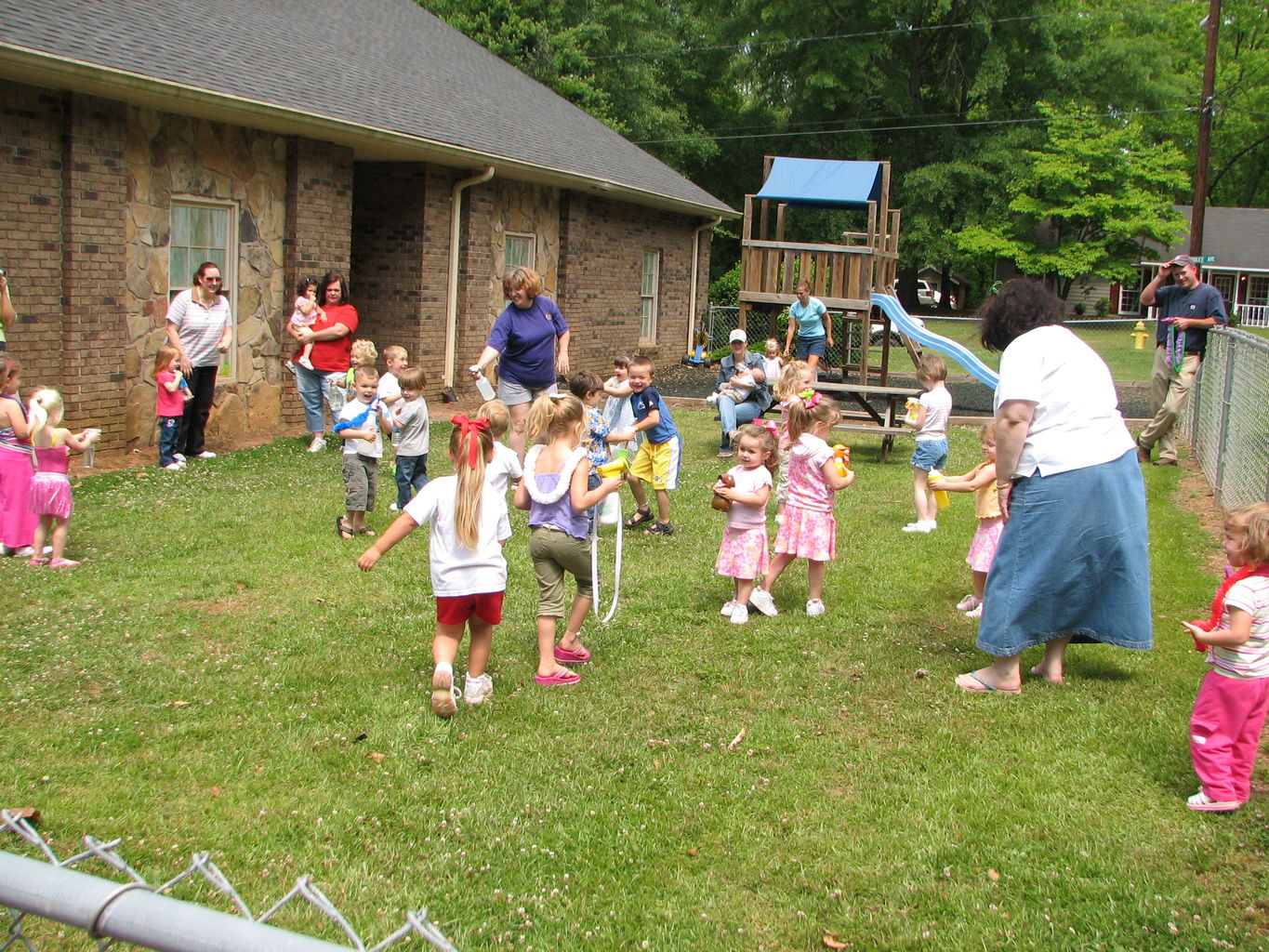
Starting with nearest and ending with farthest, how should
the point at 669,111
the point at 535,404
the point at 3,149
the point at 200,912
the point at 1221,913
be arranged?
1. the point at 200,912
2. the point at 1221,913
3. the point at 535,404
4. the point at 3,149
5. the point at 669,111

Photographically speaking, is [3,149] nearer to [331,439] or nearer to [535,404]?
[331,439]

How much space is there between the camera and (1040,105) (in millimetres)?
40750

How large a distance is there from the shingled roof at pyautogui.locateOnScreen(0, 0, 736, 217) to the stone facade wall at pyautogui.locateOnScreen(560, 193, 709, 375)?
615mm

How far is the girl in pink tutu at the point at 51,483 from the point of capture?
734 cm

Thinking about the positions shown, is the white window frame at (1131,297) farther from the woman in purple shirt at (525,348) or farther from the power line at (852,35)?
the woman in purple shirt at (525,348)

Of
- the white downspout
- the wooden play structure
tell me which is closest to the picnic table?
the wooden play structure

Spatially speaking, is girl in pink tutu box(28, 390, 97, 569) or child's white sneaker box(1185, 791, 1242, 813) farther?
girl in pink tutu box(28, 390, 97, 569)

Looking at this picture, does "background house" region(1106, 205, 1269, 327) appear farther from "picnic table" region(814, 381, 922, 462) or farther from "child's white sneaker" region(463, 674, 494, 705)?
"child's white sneaker" region(463, 674, 494, 705)

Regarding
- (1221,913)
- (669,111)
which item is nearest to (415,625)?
(1221,913)

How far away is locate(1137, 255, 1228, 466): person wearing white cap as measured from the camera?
12.5 metres

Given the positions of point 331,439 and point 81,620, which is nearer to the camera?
point 81,620

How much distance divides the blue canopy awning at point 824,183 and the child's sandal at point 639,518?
29.1 ft

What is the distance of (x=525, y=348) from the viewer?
9336mm

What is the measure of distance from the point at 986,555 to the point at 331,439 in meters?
7.87
